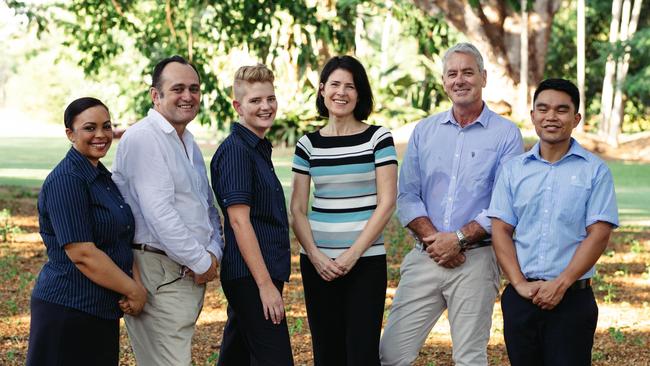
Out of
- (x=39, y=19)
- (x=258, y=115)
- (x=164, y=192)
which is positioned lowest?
(x=164, y=192)

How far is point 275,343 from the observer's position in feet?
13.3

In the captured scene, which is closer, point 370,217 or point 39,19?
point 370,217

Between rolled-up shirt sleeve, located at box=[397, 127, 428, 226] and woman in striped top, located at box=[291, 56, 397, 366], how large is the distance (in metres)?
0.22

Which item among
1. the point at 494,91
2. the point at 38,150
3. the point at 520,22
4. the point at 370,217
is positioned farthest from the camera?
the point at 38,150

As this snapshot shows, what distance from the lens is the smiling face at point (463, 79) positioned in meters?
4.39

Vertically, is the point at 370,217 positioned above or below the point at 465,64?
below

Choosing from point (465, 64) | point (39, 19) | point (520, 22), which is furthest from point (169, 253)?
point (520, 22)

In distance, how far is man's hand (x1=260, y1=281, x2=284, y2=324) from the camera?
4.00 meters

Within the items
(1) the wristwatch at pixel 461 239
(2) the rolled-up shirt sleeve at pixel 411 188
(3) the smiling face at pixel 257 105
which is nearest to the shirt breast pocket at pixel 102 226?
(3) the smiling face at pixel 257 105

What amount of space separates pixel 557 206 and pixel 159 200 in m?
1.66

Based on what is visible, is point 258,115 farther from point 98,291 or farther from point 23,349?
point 23,349

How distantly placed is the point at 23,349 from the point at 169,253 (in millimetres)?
2946

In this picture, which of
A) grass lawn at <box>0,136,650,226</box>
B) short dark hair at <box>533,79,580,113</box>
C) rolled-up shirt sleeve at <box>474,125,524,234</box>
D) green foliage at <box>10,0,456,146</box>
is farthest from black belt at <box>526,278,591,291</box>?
grass lawn at <box>0,136,650,226</box>

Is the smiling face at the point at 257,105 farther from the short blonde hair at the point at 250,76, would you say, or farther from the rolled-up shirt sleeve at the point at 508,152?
the rolled-up shirt sleeve at the point at 508,152
